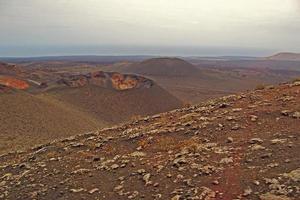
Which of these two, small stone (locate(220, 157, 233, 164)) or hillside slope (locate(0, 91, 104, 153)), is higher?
small stone (locate(220, 157, 233, 164))

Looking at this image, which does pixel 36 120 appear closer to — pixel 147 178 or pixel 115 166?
pixel 115 166

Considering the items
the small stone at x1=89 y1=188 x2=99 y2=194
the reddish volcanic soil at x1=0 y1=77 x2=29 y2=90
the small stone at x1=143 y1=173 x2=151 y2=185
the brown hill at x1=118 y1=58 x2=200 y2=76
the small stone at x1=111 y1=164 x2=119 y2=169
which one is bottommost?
the brown hill at x1=118 y1=58 x2=200 y2=76

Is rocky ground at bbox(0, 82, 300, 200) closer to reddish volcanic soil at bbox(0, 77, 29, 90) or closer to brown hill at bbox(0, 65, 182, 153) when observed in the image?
brown hill at bbox(0, 65, 182, 153)

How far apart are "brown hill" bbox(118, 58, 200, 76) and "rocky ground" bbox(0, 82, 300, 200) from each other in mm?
90573

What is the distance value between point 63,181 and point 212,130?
3537 mm

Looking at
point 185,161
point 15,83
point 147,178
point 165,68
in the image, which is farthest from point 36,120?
point 165,68

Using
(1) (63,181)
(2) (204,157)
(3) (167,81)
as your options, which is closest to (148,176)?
(2) (204,157)

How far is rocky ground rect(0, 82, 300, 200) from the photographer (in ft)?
23.7

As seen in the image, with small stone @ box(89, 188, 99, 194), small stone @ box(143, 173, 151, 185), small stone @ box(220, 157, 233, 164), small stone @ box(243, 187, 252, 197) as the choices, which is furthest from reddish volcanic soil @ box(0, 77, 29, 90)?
small stone @ box(243, 187, 252, 197)

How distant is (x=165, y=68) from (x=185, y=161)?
321ft

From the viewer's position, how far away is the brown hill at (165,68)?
103 meters

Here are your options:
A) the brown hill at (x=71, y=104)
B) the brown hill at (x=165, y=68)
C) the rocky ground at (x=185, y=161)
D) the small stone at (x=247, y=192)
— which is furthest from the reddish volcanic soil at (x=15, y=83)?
the brown hill at (x=165, y=68)

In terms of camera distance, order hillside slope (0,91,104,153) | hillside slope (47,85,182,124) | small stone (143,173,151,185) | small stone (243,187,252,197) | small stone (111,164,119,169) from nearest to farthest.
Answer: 1. small stone (243,187,252,197)
2. small stone (143,173,151,185)
3. small stone (111,164,119,169)
4. hillside slope (0,91,104,153)
5. hillside slope (47,85,182,124)

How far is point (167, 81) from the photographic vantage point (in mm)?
90938
